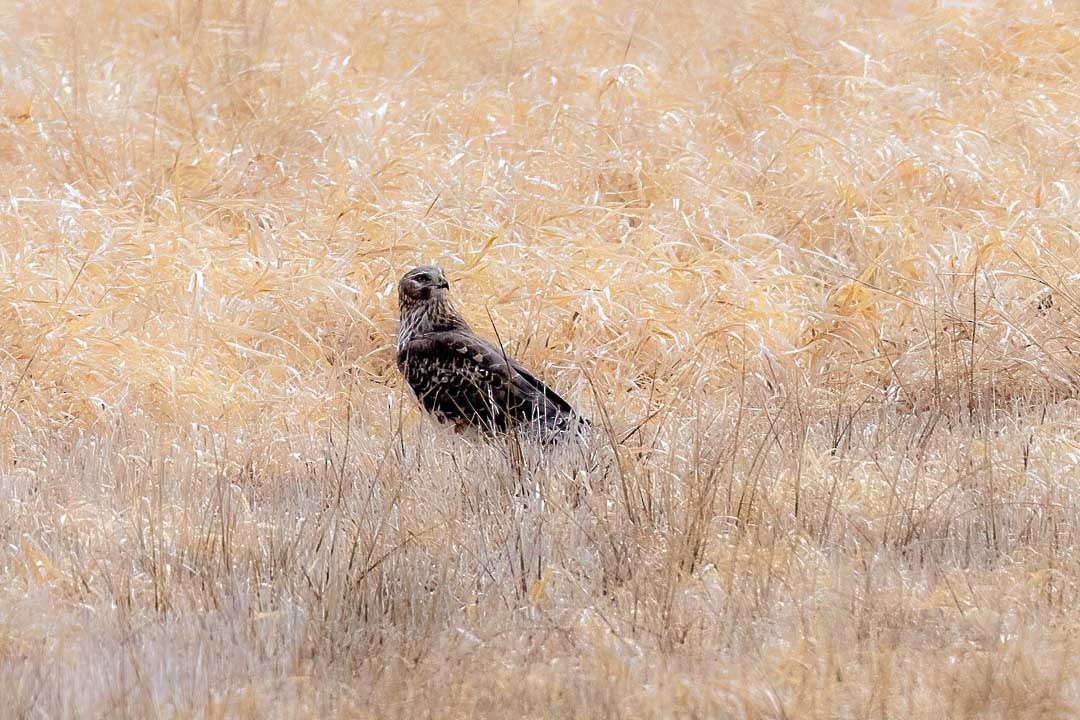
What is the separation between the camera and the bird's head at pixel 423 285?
16.6 ft

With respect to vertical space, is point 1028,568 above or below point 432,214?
below

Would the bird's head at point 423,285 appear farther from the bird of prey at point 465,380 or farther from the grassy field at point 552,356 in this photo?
the grassy field at point 552,356

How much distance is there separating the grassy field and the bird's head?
0.41 m

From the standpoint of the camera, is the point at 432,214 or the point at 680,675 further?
the point at 432,214

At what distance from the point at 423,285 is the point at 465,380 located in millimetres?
490

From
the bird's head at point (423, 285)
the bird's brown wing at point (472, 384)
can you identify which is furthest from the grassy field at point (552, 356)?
the bird's head at point (423, 285)

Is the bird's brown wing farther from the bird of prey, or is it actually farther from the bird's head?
the bird's head

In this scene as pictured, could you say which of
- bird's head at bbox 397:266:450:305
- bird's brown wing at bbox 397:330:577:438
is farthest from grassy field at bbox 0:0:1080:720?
bird's head at bbox 397:266:450:305

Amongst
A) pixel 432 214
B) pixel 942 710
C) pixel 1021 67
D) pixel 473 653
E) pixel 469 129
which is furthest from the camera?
pixel 1021 67

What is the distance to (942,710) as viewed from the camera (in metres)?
2.64

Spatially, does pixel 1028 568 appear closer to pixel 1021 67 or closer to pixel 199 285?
pixel 199 285

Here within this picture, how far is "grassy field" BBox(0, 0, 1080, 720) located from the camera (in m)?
2.88

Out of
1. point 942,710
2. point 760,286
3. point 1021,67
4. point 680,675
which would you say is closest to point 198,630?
point 680,675

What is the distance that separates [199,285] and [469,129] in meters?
2.39
